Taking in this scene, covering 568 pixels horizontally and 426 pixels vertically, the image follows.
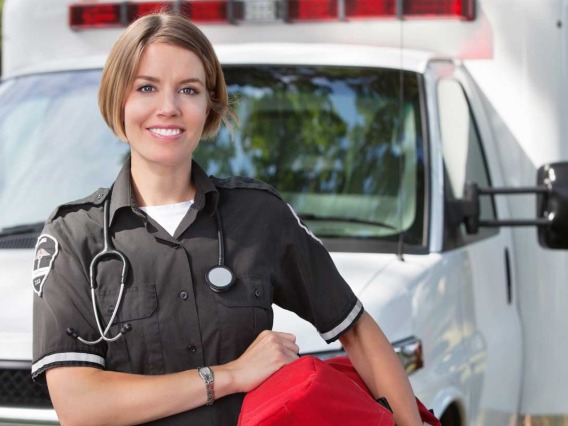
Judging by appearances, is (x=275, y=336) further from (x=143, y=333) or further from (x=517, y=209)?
(x=517, y=209)

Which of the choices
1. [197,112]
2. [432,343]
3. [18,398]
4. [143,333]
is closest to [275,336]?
[143,333]

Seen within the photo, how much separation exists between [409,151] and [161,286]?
2206 mm

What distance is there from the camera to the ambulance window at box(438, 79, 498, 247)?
177 inches

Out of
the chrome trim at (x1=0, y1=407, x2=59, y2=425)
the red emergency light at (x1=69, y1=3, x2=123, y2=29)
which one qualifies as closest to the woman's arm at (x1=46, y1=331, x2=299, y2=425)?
the chrome trim at (x1=0, y1=407, x2=59, y2=425)

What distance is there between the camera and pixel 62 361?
229 cm

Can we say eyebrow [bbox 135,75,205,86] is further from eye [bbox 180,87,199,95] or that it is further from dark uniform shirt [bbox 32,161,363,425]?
dark uniform shirt [bbox 32,161,363,425]

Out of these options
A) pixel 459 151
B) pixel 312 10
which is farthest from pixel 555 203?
pixel 312 10

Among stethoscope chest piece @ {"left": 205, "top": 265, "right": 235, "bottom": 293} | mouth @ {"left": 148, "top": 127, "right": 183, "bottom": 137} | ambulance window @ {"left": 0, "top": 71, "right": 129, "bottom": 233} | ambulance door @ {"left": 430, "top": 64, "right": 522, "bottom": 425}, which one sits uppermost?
mouth @ {"left": 148, "top": 127, "right": 183, "bottom": 137}

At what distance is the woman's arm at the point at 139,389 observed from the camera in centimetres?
227

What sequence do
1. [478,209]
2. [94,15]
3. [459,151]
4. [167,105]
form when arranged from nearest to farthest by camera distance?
1. [167,105]
2. [478,209]
3. [459,151]
4. [94,15]

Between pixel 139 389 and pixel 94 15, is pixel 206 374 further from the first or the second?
pixel 94 15

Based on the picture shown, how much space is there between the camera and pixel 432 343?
3.90 m

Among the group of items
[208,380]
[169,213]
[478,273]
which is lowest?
[478,273]

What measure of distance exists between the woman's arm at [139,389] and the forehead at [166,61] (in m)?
0.54
